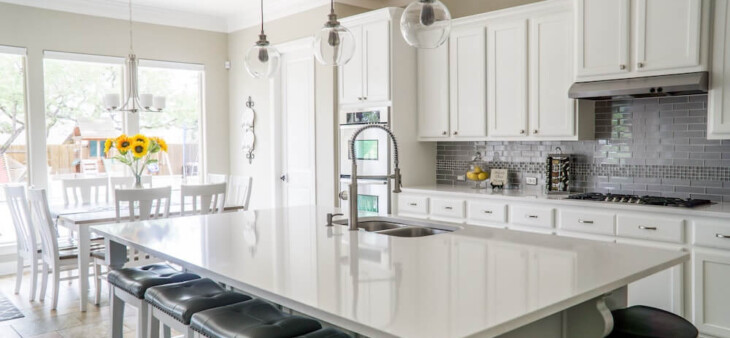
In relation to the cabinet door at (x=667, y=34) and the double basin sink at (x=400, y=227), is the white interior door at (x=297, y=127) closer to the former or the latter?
the double basin sink at (x=400, y=227)

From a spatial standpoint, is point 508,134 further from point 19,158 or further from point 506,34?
point 19,158

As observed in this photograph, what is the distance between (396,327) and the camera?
1269 millimetres

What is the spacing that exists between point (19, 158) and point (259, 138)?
7.97ft

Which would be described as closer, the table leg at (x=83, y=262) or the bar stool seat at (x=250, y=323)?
the bar stool seat at (x=250, y=323)

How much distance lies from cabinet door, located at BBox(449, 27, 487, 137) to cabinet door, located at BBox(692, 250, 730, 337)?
1896 millimetres

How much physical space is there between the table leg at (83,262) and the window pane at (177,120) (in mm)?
2494

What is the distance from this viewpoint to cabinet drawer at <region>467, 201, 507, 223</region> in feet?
13.6

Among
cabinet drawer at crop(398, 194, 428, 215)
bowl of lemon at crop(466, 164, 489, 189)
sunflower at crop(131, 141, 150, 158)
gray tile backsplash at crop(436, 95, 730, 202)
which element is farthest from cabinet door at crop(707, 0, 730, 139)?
sunflower at crop(131, 141, 150, 158)

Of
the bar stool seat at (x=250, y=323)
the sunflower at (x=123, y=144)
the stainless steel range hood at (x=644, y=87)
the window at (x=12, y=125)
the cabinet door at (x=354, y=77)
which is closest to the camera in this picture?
the bar stool seat at (x=250, y=323)

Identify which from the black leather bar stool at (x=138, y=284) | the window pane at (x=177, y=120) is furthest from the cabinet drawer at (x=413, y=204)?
the window pane at (x=177, y=120)

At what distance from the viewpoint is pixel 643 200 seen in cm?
356

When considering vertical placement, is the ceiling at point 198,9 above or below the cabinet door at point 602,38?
above

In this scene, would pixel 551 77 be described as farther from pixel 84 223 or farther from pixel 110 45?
pixel 110 45

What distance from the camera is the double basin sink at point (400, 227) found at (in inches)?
109
